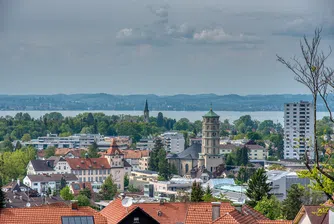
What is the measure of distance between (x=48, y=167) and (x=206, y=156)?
1561 centimetres

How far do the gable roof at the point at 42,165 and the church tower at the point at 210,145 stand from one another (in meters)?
14.5

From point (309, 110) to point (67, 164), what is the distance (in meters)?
44.9

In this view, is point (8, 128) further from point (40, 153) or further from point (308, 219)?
point (308, 219)

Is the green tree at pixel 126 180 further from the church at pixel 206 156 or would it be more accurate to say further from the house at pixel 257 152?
the house at pixel 257 152

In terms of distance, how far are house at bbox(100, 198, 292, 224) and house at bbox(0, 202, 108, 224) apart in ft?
2.27

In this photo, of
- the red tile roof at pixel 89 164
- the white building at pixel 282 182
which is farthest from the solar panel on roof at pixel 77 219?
the red tile roof at pixel 89 164

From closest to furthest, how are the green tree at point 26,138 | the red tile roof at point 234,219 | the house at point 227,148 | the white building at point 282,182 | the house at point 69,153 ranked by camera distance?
the red tile roof at point 234,219 < the white building at point 282,182 < the house at point 69,153 < the house at point 227,148 < the green tree at point 26,138

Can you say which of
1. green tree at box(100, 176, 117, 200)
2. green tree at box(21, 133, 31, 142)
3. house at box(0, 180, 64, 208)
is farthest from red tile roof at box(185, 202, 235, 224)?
green tree at box(21, 133, 31, 142)

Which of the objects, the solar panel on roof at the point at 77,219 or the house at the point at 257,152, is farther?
the house at the point at 257,152

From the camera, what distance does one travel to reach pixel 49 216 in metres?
19.6

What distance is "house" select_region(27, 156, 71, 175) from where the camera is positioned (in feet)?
278

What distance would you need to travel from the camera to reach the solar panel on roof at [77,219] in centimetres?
1959

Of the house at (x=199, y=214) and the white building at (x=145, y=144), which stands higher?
the house at (x=199, y=214)

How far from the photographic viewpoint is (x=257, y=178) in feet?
117
